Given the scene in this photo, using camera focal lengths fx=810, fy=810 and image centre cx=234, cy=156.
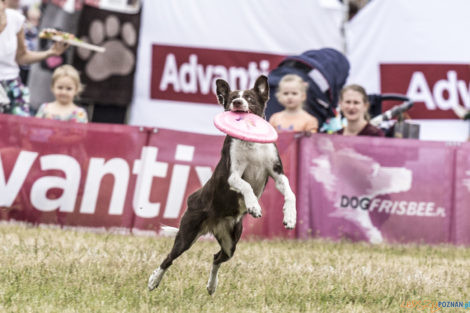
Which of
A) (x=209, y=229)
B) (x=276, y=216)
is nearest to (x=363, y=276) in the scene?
(x=209, y=229)

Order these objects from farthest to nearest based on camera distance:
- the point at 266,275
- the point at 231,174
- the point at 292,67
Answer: the point at 292,67, the point at 266,275, the point at 231,174

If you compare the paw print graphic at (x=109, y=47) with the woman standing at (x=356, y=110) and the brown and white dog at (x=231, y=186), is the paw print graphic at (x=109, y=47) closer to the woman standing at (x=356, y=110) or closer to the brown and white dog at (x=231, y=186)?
the woman standing at (x=356, y=110)

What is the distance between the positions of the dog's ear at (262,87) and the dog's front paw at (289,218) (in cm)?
75

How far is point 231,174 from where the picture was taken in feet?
15.4

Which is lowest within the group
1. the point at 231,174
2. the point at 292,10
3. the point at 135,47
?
the point at 231,174

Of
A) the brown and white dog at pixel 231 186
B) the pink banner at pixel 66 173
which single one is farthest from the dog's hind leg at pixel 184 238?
the pink banner at pixel 66 173

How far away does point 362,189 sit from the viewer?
8.08 meters

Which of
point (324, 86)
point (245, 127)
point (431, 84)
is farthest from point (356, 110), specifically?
point (431, 84)

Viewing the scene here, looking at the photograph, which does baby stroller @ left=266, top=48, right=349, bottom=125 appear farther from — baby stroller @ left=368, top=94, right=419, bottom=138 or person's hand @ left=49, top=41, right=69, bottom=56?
person's hand @ left=49, top=41, right=69, bottom=56

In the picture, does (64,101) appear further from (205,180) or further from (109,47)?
(109,47)

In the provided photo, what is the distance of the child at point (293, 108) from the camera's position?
8312mm

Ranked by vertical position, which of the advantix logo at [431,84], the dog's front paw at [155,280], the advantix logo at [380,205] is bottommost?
the dog's front paw at [155,280]

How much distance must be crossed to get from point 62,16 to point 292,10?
12.4 ft

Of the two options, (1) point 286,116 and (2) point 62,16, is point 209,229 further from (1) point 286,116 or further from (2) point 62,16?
(2) point 62,16
